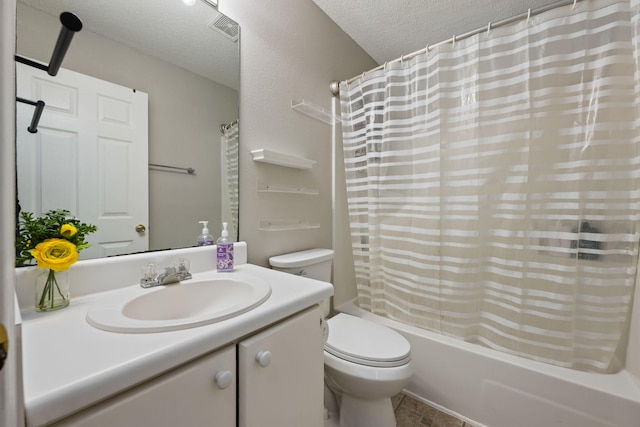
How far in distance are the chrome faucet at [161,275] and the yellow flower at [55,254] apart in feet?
0.71

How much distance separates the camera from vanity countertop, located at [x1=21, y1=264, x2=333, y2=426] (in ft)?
1.23

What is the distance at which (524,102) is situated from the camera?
1167 millimetres

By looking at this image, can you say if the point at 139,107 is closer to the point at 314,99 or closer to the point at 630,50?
the point at 314,99

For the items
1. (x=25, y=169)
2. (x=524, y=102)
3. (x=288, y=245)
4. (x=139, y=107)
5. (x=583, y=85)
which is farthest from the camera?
(x=288, y=245)

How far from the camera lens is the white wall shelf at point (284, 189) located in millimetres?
1323

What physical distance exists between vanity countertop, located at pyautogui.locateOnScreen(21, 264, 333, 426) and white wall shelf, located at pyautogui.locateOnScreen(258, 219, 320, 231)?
0.66m

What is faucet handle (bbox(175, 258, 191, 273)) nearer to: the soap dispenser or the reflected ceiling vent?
the soap dispenser

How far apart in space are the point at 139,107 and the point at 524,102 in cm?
162

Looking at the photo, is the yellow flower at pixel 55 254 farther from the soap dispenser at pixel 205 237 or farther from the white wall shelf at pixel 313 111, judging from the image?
the white wall shelf at pixel 313 111

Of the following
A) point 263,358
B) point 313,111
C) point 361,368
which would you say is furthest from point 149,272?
point 313,111

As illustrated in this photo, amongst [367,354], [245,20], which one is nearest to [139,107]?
[245,20]

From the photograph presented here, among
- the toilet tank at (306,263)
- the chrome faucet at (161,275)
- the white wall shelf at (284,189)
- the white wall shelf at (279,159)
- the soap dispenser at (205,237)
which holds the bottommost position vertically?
the toilet tank at (306,263)

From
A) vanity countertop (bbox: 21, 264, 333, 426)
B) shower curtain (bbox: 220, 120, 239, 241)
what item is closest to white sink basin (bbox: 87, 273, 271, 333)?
vanity countertop (bbox: 21, 264, 333, 426)

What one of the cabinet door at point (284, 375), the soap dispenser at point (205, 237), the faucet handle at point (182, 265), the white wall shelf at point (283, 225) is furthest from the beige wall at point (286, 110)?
the cabinet door at point (284, 375)
